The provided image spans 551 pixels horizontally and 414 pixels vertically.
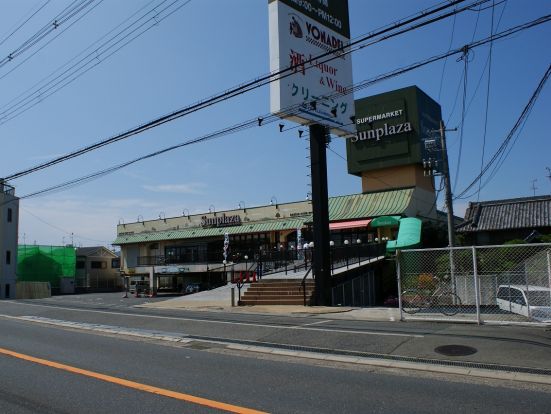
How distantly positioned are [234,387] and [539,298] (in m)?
8.76

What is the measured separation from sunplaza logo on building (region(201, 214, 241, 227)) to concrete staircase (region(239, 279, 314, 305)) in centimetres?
2329

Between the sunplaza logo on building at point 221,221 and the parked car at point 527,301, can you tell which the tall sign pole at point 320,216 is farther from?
the sunplaza logo on building at point 221,221

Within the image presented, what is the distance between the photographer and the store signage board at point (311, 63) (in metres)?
20.2

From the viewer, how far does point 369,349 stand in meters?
10.2

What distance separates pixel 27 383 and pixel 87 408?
6.48 feet

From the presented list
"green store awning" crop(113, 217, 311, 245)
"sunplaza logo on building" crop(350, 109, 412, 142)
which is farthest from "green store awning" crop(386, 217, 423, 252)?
"green store awning" crop(113, 217, 311, 245)

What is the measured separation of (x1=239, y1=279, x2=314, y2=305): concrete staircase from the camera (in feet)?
68.1

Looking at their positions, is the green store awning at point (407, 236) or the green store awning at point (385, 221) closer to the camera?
the green store awning at point (407, 236)

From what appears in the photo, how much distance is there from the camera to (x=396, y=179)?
37.3 meters

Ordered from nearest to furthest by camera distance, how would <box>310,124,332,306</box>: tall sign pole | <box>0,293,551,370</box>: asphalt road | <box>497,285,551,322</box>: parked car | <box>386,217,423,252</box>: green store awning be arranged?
1. <box>0,293,551,370</box>: asphalt road
2. <box>497,285,551,322</box>: parked car
3. <box>310,124,332,306</box>: tall sign pole
4. <box>386,217,423,252</box>: green store awning

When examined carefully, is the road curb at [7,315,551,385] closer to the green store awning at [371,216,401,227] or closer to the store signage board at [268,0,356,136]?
the store signage board at [268,0,356,136]

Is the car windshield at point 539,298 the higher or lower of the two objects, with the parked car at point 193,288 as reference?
higher

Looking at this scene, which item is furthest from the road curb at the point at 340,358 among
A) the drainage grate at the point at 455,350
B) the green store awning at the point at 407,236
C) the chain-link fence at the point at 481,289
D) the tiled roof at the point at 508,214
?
the tiled roof at the point at 508,214

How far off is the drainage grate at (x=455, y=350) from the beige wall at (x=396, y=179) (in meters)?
27.1
